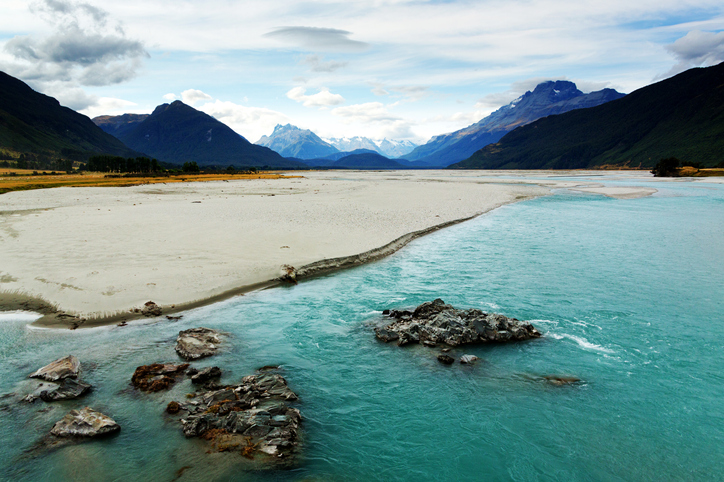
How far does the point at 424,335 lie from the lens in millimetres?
14023

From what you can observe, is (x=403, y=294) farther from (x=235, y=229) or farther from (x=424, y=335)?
(x=235, y=229)

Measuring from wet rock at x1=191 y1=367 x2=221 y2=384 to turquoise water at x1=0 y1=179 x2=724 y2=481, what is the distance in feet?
1.16

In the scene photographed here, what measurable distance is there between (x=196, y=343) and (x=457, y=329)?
9568mm

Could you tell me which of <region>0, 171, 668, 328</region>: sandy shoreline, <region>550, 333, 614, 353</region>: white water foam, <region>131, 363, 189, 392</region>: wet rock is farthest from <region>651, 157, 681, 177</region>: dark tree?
<region>131, 363, 189, 392</region>: wet rock

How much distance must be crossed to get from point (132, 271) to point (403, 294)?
14.3m

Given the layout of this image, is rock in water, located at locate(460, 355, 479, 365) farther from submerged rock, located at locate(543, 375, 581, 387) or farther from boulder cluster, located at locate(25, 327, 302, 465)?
boulder cluster, located at locate(25, 327, 302, 465)

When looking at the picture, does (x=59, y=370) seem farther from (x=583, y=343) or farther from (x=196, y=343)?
(x=583, y=343)

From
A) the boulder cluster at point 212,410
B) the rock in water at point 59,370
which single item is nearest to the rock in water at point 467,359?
the boulder cluster at point 212,410

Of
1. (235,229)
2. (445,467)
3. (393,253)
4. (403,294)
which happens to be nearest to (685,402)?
(445,467)

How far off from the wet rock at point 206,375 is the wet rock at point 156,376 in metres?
0.72

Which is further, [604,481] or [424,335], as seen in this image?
[424,335]

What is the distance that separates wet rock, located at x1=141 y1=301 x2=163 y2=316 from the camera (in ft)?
52.0

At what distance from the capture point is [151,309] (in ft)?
52.6

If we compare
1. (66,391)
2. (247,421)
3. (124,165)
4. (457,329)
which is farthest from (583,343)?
(124,165)
